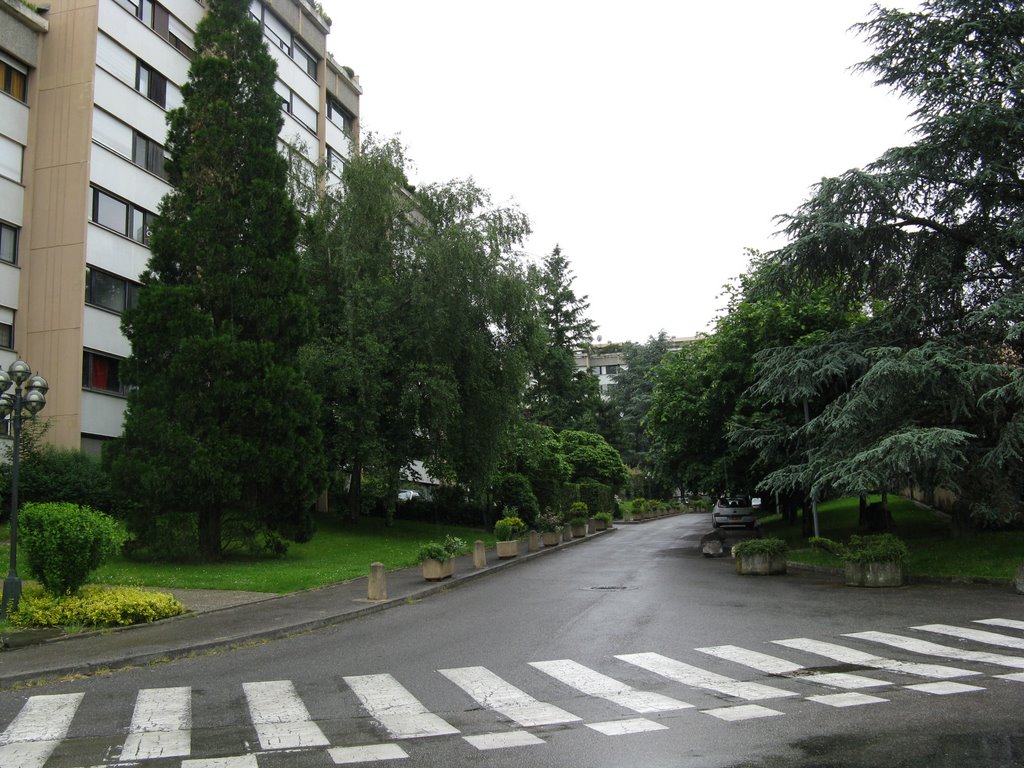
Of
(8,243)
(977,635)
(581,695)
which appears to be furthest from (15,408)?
(8,243)

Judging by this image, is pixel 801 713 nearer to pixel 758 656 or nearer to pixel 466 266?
pixel 758 656

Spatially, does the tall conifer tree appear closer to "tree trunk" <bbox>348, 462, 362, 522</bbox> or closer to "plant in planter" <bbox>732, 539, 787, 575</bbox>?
"tree trunk" <bbox>348, 462, 362, 522</bbox>

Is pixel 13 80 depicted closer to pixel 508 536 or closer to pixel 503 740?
pixel 508 536

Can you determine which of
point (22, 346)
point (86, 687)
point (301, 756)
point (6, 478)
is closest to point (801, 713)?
point (301, 756)

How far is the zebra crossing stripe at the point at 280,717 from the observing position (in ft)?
23.0

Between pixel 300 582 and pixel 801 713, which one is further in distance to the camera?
pixel 300 582

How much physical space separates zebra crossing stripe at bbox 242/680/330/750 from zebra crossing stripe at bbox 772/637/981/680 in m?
6.14

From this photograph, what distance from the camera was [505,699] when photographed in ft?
27.9

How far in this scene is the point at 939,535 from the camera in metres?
24.6

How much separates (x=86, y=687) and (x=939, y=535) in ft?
73.9

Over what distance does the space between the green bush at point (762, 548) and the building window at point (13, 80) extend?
27.2 m

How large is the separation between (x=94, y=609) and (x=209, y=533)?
9.40 meters

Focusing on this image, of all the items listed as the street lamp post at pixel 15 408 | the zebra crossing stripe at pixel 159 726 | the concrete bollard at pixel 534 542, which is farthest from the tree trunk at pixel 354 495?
the zebra crossing stripe at pixel 159 726

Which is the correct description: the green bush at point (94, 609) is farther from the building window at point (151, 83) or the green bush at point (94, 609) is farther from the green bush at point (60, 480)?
the building window at point (151, 83)
